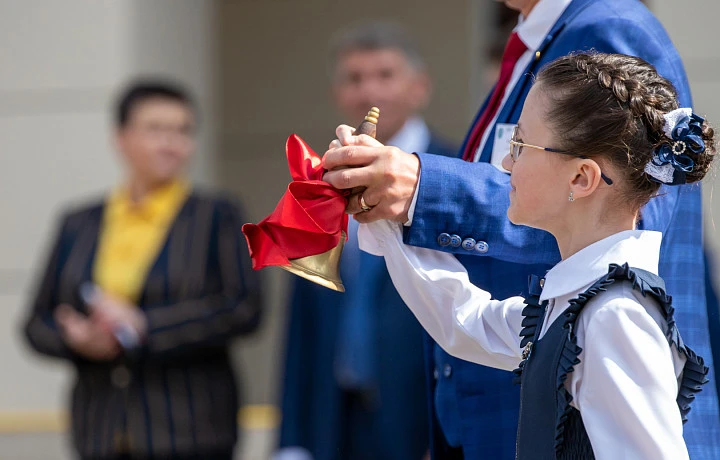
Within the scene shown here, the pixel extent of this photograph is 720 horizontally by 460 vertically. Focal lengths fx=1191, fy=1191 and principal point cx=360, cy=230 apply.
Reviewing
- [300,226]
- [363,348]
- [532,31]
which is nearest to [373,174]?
[300,226]

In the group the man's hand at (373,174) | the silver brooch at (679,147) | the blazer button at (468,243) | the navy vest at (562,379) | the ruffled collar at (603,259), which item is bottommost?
the navy vest at (562,379)

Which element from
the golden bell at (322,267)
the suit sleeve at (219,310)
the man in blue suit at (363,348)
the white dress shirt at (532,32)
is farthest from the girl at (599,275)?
the suit sleeve at (219,310)

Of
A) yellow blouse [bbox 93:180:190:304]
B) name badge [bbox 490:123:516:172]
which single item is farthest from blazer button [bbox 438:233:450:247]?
yellow blouse [bbox 93:180:190:304]

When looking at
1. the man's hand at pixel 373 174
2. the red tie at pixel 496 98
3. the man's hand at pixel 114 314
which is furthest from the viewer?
the man's hand at pixel 114 314

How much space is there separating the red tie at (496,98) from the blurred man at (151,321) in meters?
2.11

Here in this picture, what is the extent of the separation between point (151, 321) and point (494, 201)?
2.46 m

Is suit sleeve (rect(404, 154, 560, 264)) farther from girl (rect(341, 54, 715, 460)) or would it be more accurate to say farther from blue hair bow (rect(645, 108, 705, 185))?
blue hair bow (rect(645, 108, 705, 185))

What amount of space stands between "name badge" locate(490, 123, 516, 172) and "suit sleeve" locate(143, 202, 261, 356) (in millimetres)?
2236

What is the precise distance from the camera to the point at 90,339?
170 inches

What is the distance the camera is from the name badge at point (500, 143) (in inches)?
88.2

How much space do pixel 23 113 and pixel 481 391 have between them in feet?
14.8

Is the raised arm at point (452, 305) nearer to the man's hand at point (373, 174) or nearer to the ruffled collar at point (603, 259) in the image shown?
the man's hand at point (373, 174)

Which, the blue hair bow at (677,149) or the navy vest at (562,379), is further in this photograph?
the blue hair bow at (677,149)

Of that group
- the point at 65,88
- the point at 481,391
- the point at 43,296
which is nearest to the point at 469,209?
the point at 481,391
